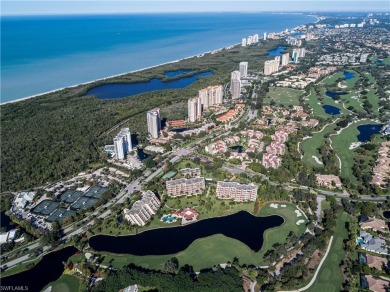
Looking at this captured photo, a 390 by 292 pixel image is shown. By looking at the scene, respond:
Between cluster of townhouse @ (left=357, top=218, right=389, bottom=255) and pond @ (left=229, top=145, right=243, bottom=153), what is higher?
cluster of townhouse @ (left=357, top=218, right=389, bottom=255)

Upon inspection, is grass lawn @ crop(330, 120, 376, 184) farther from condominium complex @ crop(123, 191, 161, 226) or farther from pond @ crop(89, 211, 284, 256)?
condominium complex @ crop(123, 191, 161, 226)

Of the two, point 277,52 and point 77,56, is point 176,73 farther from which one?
point 277,52

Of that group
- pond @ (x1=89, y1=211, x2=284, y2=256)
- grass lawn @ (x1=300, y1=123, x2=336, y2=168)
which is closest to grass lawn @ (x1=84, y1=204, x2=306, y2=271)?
pond @ (x1=89, y1=211, x2=284, y2=256)

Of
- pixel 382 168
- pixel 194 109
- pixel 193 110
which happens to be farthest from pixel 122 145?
pixel 382 168

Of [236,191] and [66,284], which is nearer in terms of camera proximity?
[66,284]

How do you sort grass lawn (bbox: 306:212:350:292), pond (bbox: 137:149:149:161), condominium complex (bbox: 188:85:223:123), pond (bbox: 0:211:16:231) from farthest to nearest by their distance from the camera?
condominium complex (bbox: 188:85:223:123)
pond (bbox: 137:149:149:161)
pond (bbox: 0:211:16:231)
grass lawn (bbox: 306:212:350:292)

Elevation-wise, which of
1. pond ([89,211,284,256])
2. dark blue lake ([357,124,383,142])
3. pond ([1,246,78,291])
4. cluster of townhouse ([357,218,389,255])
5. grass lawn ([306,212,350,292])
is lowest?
pond ([1,246,78,291])

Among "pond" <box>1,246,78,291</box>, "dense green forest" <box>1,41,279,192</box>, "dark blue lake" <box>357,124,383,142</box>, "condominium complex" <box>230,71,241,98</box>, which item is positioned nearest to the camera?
"pond" <box>1,246,78,291</box>

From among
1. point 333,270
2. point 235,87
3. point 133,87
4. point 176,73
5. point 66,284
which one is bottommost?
point 66,284
